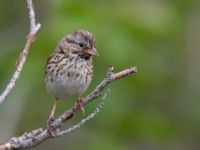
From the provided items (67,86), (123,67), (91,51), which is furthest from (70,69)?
(123,67)

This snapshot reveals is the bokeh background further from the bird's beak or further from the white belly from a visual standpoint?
the bird's beak

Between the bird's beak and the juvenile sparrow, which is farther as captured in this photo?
the juvenile sparrow

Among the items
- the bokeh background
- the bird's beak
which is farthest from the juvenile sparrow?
the bokeh background

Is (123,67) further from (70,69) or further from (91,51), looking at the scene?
(91,51)

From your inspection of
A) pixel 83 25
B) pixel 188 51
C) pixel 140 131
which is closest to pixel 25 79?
pixel 83 25

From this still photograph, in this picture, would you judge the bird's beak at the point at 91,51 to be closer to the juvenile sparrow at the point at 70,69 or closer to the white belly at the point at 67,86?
the juvenile sparrow at the point at 70,69

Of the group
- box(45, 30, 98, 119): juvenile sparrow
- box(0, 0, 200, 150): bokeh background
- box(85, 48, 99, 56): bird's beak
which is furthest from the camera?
box(0, 0, 200, 150): bokeh background

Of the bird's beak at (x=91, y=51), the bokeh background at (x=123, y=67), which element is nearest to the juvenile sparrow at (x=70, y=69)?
the bird's beak at (x=91, y=51)

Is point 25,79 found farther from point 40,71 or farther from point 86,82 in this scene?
point 86,82
